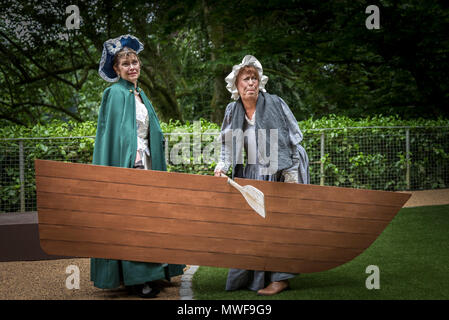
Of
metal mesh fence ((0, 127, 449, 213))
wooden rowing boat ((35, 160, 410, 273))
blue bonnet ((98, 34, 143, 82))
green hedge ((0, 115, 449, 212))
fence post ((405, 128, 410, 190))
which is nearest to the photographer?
wooden rowing boat ((35, 160, 410, 273))

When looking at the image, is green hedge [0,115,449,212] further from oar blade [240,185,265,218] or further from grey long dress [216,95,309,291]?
oar blade [240,185,265,218]

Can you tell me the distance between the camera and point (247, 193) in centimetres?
318

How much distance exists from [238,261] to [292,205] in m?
0.55

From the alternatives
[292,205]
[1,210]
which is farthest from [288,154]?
[1,210]

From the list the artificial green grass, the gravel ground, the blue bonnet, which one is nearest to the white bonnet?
the blue bonnet

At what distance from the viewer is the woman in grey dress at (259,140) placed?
137 inches

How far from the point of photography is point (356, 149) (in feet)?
29.2

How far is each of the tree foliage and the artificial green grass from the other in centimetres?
446

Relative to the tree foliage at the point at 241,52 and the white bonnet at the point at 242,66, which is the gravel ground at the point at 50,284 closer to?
the white bonnet at the point at 242,66

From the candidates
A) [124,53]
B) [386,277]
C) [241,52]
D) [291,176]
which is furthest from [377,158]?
[124,53]

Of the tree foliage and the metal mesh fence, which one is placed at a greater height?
the tree foliage

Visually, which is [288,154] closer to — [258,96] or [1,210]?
[258,96]

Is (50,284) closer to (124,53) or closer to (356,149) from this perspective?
(124,53)

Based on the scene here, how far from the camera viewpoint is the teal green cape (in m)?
3.44
